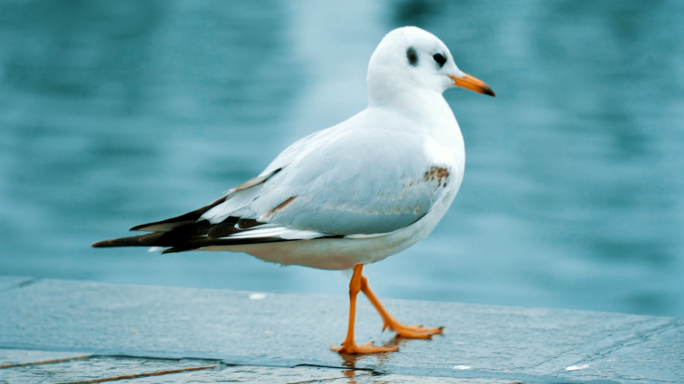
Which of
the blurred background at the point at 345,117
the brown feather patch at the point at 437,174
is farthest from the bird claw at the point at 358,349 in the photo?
the blurred background at the point at 345,117

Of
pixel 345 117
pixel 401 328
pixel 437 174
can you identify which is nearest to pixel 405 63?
pixel 437 174

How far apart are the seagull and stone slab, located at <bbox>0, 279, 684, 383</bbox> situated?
0.74 feet

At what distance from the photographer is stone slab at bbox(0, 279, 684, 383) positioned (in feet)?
8.72

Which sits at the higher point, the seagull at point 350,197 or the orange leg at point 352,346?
the seagull at point 350,197

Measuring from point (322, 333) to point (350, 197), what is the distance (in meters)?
0.59

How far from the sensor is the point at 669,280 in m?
7.96

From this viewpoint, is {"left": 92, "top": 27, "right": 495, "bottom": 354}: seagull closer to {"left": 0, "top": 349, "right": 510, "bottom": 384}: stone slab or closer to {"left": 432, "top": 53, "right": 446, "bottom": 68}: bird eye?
{"left": 432, "top": 53, "right": 446, "bottom": 68}: bird eye

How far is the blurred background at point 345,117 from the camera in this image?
7746mm

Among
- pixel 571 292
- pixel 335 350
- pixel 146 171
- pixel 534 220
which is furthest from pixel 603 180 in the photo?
pixel 335 350

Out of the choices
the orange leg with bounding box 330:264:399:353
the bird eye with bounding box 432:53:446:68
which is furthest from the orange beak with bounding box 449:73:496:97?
the orange leg with bounding box 330:264:399:353

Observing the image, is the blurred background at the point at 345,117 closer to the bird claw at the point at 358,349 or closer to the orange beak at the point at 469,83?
the orange beak at the point at 469,83

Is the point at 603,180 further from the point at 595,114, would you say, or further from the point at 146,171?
the point at 146,171

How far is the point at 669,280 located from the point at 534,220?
178cm

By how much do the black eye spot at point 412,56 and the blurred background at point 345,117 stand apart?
3595 millimetres
